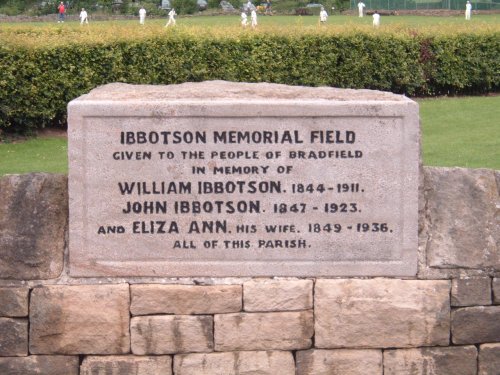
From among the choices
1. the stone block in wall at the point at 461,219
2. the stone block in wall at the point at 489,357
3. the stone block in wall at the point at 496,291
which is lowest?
the stone block in wall at the point at 489,357

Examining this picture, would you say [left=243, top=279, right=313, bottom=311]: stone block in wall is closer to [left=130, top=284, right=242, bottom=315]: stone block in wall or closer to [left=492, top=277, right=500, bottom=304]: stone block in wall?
[left=130, top=284, right=242, bottom=315]: stone block in wall

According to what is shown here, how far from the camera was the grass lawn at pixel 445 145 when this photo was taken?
12.0 metres

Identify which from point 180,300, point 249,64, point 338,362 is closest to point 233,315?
point 180,300

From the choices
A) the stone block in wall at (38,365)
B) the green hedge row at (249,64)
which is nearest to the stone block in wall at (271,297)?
the stone block in wall at (38,365)

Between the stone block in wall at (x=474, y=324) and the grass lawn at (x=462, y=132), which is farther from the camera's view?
the grass lawn at (x=462, y=132)

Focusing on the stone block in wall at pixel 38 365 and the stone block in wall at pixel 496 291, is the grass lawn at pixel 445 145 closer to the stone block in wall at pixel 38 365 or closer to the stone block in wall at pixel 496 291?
the stone block in wall at pixel 496 291

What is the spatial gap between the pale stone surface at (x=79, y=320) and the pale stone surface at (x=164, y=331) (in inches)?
2.4

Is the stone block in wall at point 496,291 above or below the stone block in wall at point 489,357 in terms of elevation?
above

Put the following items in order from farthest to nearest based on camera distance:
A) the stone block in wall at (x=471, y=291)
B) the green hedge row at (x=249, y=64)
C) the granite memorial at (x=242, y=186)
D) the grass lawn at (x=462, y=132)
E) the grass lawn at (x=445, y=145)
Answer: the green hedge row at (x=249, y=64) → the grass lawn at (x=462, y=132) → the grass lawn at (x=445, y=145) → the stone block in wall at (x=471, y=291) → the granite memorial at (x=242, y=186)

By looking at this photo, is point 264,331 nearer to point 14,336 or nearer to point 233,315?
point 233,315

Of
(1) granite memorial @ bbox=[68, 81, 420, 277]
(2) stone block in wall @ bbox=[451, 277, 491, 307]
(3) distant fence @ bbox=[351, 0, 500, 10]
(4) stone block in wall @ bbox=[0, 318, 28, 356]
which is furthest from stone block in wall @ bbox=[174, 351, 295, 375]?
(3) distant fence @ bbox=[351, 0, 500, 10]

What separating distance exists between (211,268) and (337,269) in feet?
2.21

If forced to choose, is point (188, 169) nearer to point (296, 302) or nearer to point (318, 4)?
point (296, 302)

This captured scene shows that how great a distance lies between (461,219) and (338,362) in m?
1.03
